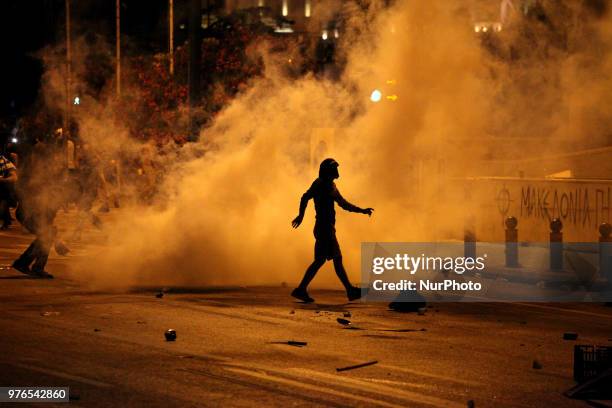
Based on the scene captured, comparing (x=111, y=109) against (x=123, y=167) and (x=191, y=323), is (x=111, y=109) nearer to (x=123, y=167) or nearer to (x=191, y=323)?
(x=123, y=167)

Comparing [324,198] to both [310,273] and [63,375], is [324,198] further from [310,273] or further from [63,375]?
[63,375]

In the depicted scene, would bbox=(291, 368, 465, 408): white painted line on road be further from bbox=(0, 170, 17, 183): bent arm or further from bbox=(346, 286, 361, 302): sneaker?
bbox=(0, 170, 17, 183): bent arm

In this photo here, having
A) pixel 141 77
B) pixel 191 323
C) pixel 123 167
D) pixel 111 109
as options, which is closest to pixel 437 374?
pixel 191 323

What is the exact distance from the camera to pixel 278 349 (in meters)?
9.49

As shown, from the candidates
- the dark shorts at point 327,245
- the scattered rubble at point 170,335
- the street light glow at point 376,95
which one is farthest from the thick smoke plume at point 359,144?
the scattered rubble at point 170,335

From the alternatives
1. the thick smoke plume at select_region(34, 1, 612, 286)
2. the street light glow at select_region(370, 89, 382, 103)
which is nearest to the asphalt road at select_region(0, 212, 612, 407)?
the thick smoke plume at select_region(34, 1, 612, 286)

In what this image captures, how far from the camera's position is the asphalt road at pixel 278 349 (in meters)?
7.72

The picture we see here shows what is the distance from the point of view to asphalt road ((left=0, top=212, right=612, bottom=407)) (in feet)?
25.3

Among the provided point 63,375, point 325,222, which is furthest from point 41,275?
point 63,375

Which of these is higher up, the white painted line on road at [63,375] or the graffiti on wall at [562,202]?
the graffiti on wall at [562,202]

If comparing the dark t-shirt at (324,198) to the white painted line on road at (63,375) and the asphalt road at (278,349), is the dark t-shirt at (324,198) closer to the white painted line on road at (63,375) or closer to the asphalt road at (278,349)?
the asphalt road at (278,349)

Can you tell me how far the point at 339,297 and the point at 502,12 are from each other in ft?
31.8

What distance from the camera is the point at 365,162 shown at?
18.0 meters

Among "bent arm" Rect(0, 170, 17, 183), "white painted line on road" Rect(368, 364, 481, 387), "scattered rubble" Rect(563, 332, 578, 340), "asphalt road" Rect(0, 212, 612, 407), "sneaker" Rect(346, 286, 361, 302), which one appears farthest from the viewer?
"bent arm" Rect(0, 170, 17, 183)
